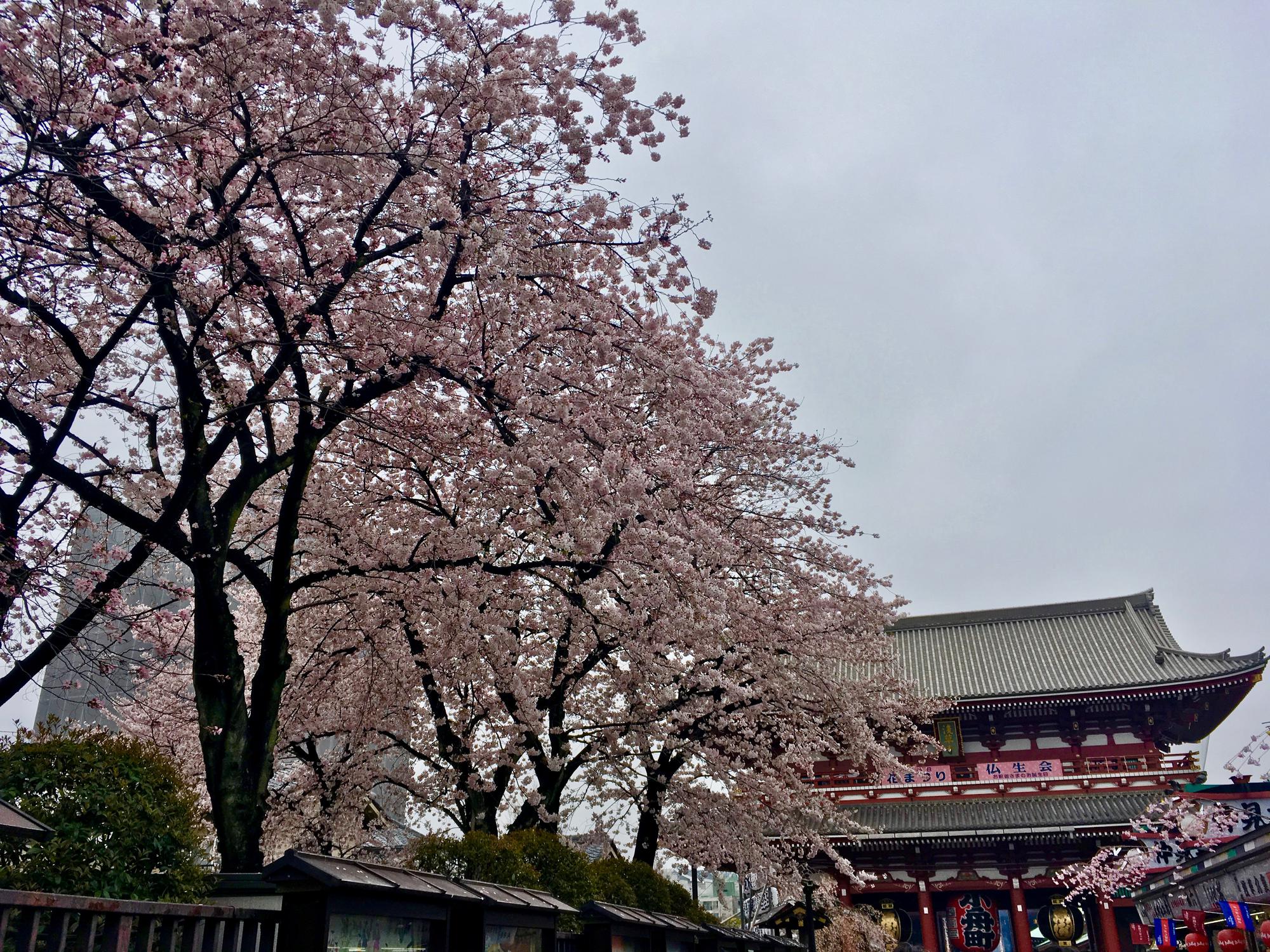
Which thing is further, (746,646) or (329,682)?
(746,646)

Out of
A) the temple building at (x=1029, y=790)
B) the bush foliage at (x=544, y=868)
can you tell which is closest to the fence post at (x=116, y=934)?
the bush foliage at (x=544, y=868)

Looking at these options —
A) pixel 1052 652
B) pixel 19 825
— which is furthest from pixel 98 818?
pixel 1052 652

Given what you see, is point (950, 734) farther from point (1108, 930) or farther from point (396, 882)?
point (396, 882)

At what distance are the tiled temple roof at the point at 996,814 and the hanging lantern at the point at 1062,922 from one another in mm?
2390

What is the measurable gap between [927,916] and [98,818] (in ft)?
86.3

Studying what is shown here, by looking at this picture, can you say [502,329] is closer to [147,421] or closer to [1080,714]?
[147,421]

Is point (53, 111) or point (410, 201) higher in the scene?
point (410, 201)

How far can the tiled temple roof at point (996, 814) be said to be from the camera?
25078mm

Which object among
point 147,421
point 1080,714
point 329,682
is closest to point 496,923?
point 147,421

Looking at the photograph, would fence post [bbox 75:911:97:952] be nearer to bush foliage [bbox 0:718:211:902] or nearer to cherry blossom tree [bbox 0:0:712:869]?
bush foliage [bbox 0:718:211:902]

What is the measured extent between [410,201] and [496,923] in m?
7.02

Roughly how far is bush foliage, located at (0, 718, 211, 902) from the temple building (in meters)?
22.8

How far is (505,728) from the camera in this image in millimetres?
14484

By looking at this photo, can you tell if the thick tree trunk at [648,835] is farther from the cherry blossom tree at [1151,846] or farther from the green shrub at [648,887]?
the cherry blossom tree at [1151,846]
